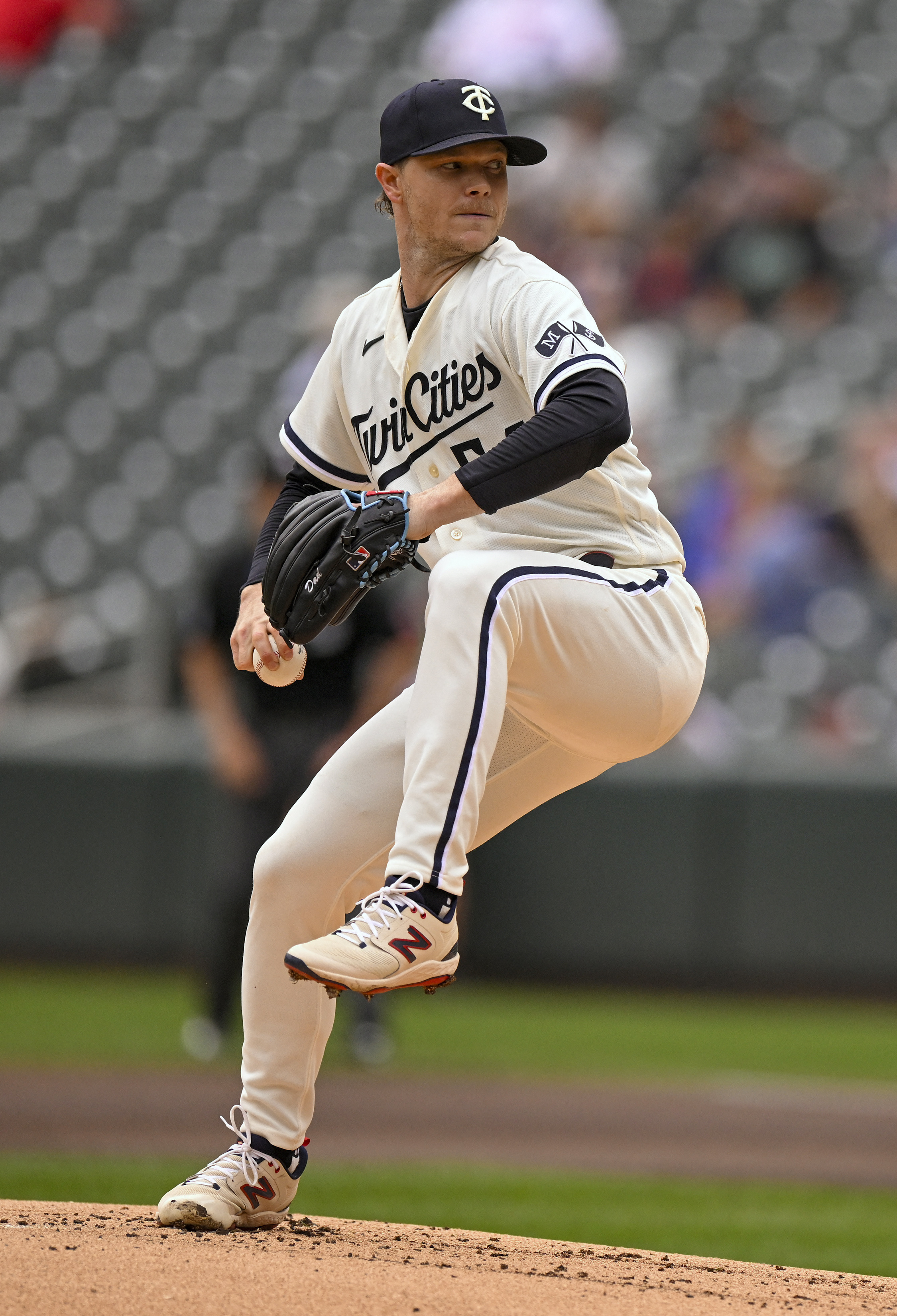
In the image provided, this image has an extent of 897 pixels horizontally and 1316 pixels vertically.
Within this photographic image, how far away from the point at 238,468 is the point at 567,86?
3273 millimetres

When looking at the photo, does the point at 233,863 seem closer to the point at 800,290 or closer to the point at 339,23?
the point at 800,290

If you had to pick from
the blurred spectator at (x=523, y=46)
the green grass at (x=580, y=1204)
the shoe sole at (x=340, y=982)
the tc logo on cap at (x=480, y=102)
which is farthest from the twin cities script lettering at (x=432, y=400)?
the blurred spectator at (x=523, y=46)

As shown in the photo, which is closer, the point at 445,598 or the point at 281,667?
the point at 445,598

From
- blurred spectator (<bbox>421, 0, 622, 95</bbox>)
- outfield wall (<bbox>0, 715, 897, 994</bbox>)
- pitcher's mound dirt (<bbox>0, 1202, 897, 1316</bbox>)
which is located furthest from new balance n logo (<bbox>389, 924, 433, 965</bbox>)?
blurred spectator (<bbox>421, 0, 622, 95</bbox>)

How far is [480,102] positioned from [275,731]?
3.90m

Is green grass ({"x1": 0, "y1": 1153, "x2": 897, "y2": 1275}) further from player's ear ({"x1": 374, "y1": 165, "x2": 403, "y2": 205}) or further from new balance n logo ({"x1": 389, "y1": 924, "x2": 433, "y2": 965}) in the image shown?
player's ear ({"x1": 374, "y1": 165, "x2": 403, "y2": 205})

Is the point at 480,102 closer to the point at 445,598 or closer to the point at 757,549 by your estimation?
the point at 445,598

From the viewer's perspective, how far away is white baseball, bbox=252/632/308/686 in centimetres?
295

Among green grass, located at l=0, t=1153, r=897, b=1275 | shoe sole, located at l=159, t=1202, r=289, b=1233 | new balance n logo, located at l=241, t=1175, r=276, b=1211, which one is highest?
new balance n logo, located at l=241, t=1175, r=276, b=1211

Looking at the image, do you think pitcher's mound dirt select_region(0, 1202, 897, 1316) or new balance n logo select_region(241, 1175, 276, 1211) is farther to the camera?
new balance n logo select_region(241, 1175, 276, 1211)

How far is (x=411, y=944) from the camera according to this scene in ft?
8.77

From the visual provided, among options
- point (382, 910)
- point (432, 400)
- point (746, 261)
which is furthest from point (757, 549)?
point (382, 910)

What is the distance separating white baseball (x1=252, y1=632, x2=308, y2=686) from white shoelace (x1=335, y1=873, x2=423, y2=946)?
42 cm

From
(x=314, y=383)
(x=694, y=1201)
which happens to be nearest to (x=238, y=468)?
(x=694, y=1201)
